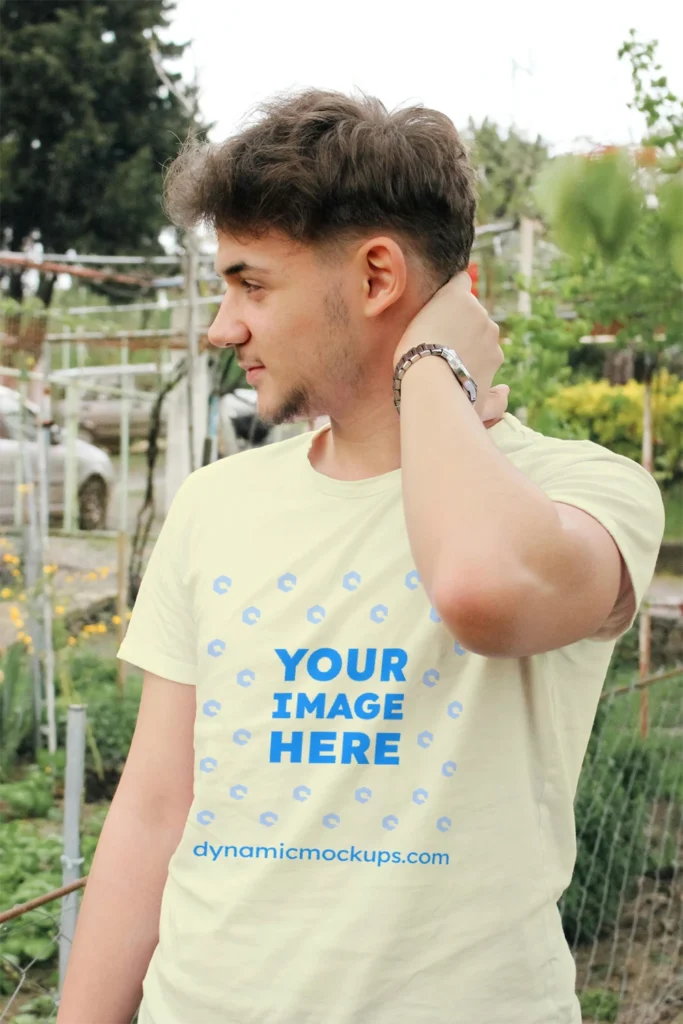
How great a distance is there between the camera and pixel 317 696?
1016 millimetres

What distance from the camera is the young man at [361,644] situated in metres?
0.95

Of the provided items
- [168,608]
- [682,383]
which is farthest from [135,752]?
[682,383]

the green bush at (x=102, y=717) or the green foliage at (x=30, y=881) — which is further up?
the green foliage at (x=30, y=881)

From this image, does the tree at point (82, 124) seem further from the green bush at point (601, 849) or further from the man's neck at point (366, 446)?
the man's neck at point (366, 446)

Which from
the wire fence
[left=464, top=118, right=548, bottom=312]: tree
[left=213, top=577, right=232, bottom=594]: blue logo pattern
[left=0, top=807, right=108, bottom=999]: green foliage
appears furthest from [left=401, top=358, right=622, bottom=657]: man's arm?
[left=464, top=118, right=548, bottom=312]: tree

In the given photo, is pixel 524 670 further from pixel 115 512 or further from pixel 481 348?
pixel 115 512

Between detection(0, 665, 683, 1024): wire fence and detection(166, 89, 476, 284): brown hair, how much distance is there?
2040mm

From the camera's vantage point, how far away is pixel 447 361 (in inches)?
40.6

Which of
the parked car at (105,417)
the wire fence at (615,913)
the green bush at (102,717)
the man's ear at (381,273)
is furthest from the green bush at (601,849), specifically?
the parked car at (105,417)

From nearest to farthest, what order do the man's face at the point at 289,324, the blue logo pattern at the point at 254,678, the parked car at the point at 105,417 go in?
1. the blue logo pattern at the point at 254,678
2. the man's face at the point at 289,324
3. the parked car at the point at 105,417

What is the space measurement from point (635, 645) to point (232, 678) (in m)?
5.38

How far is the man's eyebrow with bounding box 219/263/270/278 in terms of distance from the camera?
1095mm

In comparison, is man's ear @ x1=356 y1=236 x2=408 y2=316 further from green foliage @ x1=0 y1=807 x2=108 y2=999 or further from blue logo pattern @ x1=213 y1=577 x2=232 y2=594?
green foliage @ x1=0 y1=807 x2=108 y2=999

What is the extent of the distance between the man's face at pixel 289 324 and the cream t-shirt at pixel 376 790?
12cm
